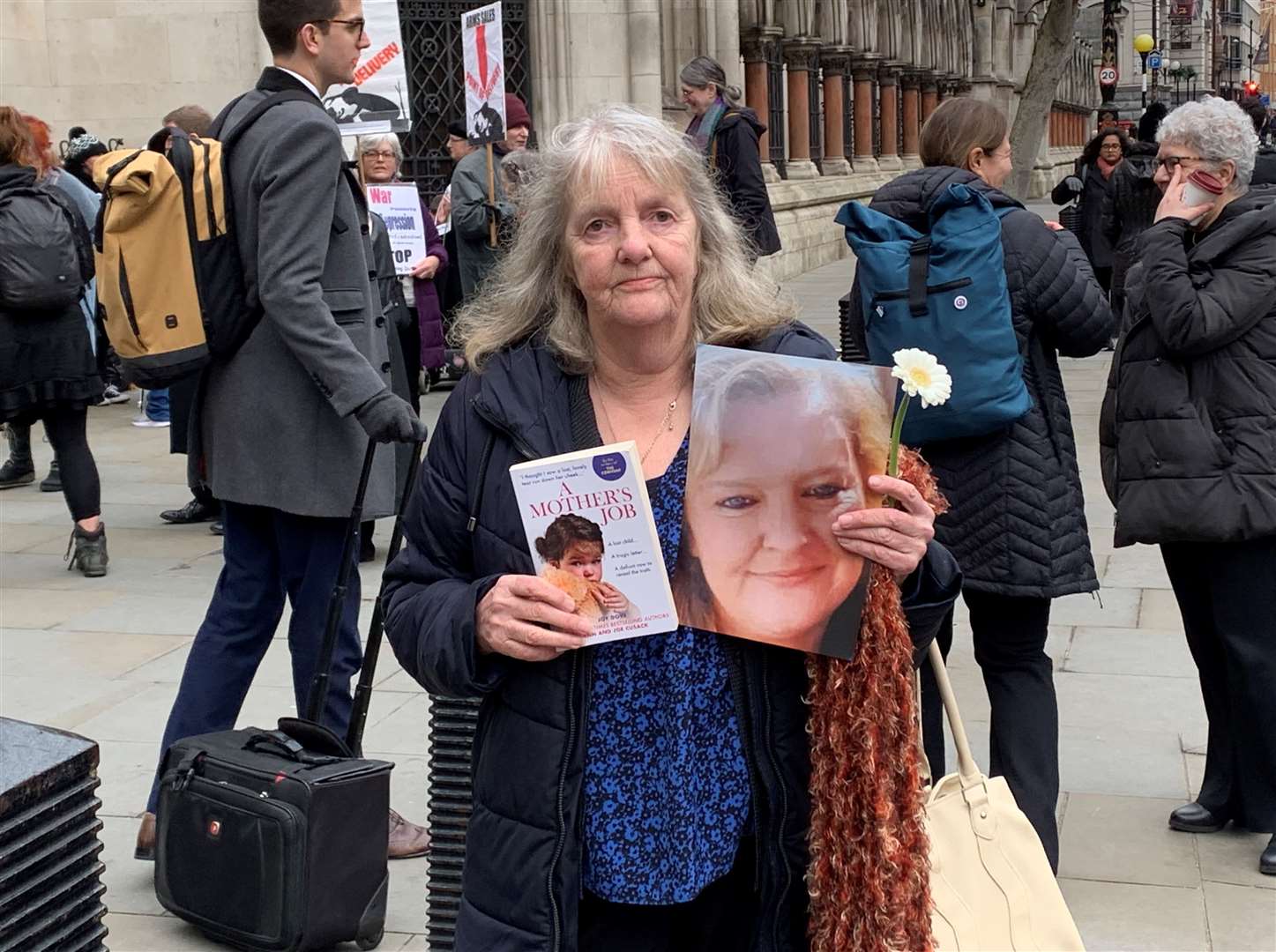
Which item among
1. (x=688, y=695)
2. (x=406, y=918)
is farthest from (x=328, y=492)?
(x=688, y=695)

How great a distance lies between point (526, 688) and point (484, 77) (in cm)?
948

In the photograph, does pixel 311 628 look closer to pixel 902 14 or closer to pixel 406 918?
pixel 406 918

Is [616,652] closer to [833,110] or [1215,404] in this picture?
[1215,404]

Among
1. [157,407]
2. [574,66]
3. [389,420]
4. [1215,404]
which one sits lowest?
[157,407]


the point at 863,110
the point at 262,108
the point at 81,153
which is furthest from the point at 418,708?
the point at 863,110

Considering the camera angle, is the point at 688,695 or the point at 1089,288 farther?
the point at 1089,288

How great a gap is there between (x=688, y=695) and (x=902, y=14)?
1466 inches

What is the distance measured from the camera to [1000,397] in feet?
14.1

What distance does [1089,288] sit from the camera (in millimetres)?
4465

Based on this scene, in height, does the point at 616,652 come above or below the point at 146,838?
above

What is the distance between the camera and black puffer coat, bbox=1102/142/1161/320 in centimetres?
1232

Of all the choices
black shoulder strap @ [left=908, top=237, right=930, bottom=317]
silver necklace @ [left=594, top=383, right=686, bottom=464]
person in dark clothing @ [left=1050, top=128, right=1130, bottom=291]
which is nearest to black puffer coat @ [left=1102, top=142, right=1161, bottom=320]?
person in dark clothing @ [left=1050, top=128, right=1130, bottom=291]

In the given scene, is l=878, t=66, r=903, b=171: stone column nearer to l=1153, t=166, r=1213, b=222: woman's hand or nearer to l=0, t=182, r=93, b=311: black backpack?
l=0, t=182, r=93, b=311: black backpack

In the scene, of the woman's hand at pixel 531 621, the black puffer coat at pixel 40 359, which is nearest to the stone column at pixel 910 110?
the black puffer coat at pixel 40 359
